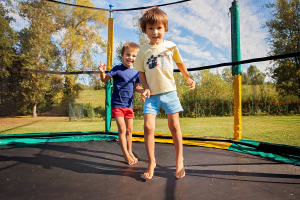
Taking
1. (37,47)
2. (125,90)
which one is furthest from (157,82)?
(37,47)

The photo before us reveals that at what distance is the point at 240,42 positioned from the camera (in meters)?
2.07

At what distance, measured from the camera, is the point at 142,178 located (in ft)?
3.98

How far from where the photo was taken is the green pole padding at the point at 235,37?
6.71 ft

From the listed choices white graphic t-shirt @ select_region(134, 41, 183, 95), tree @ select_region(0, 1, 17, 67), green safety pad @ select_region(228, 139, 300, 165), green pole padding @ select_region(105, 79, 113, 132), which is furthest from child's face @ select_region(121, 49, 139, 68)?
tree @ select_region(0, 1, 17, 67)

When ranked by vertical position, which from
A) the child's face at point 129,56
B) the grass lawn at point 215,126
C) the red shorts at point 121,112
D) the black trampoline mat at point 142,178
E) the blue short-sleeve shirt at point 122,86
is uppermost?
the child's face at point 129,56

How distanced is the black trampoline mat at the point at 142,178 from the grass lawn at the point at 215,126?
857 millimetres

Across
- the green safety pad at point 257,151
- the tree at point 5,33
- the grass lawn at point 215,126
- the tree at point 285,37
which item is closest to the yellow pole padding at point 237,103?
the green safety pad at point 257,151

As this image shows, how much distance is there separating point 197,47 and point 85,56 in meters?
2.73

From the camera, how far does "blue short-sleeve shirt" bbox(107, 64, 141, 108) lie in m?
1.76

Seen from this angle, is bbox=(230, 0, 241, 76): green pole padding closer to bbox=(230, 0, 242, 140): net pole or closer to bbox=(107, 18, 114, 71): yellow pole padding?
bbox=(230, 0, 242, 140): net pole

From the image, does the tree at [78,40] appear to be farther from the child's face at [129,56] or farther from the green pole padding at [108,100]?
the child's face at [129,56]

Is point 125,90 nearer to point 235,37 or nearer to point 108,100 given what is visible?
point 108,100

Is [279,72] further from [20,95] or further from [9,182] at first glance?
[20,95]

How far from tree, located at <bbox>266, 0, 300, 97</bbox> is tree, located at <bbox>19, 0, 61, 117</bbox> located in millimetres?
3117
